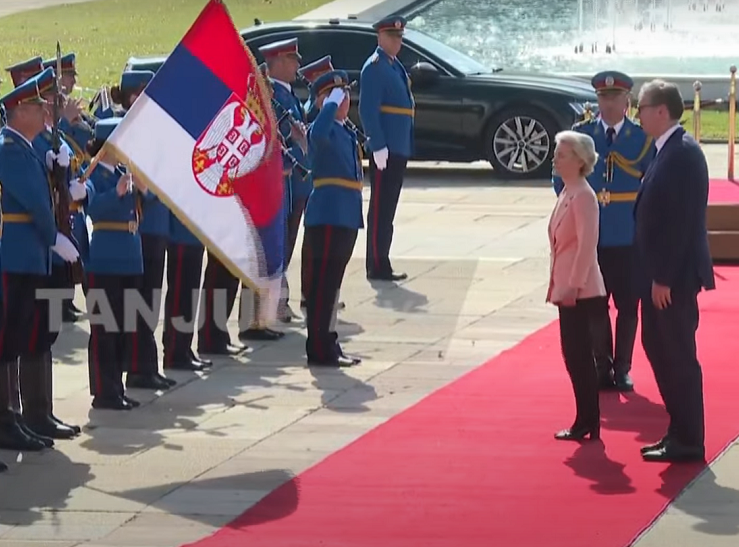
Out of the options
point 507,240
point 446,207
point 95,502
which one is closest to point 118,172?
point 95,502

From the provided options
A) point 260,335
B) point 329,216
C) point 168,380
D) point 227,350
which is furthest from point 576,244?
point 260,335

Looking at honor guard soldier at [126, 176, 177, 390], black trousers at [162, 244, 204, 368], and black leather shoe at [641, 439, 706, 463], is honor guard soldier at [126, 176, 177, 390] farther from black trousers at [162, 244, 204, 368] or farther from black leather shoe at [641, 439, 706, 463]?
black leather shoe at [641, 439, 706, 463]

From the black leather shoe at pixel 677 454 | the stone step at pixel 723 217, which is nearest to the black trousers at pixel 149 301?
the black leather shoe at pixel 677 454

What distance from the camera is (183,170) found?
8.92m

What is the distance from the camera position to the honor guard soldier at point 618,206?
10.3 m

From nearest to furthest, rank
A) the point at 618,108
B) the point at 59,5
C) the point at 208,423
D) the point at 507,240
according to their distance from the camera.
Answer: the point at 208,423, the point at 618,108, the point at 507,240, the point at 59,5

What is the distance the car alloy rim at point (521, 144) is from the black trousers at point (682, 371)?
432 inches

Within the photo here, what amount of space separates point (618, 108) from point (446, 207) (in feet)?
24.5

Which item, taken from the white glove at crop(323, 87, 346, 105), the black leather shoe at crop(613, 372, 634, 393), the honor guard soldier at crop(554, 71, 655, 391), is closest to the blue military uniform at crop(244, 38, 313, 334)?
the white glove at crop(323, 87, 346, 105)

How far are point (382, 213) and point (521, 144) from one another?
19.0 ft

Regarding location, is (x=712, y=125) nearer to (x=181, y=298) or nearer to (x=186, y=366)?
(x=181, y=298)

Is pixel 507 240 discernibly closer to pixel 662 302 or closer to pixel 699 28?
pixel 662 302

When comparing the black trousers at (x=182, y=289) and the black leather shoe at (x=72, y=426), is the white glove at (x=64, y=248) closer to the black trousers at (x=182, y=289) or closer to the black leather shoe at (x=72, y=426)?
the black leather shoe at (x=72, y=426)

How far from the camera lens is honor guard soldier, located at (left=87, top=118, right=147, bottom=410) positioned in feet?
32.6
